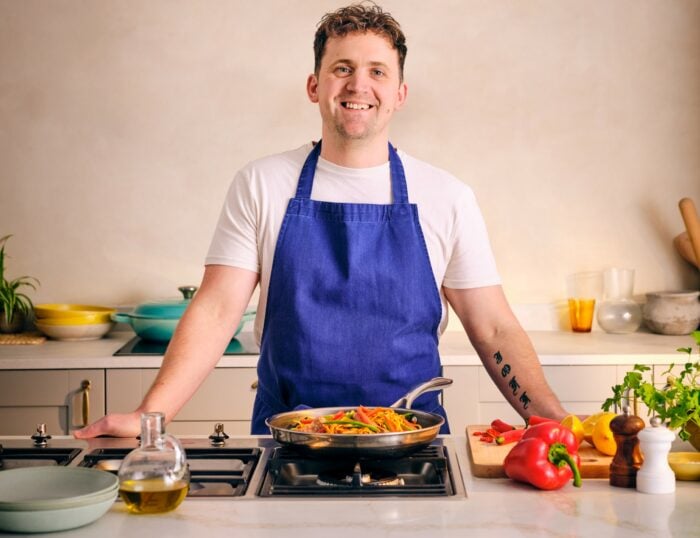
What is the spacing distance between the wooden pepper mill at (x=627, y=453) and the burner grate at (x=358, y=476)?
0.29m

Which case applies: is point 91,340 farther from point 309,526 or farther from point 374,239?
point 309,526

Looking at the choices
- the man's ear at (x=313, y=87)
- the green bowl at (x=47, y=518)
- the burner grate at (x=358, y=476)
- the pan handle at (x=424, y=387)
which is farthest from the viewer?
the man's ear at (x=313, y=87)

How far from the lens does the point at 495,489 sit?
1783 mm

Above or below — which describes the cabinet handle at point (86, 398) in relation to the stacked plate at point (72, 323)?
below

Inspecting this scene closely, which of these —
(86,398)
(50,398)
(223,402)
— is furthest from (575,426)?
(50,398)

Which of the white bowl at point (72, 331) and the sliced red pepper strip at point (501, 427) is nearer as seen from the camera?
the sliced red pepper strip at point (501, 427)

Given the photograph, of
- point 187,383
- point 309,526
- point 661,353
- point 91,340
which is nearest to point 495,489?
point 309,526

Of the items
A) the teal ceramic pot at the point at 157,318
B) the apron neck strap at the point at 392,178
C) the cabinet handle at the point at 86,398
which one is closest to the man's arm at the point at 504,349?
the apron neck strap at the point at 392,178

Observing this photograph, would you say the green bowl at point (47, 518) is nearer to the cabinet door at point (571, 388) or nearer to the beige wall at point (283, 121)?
the cabinet door at point (571, 388)

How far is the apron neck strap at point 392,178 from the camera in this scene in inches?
103

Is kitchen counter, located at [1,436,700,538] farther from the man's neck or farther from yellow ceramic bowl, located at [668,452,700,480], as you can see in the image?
the man's neck

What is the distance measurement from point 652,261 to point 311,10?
177 cm

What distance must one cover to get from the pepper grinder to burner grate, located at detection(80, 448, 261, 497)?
0.69 m

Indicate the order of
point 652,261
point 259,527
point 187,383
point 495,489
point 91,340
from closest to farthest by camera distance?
point 259,527, point 495,489, point 187,383, point 91,340, point 652,261
